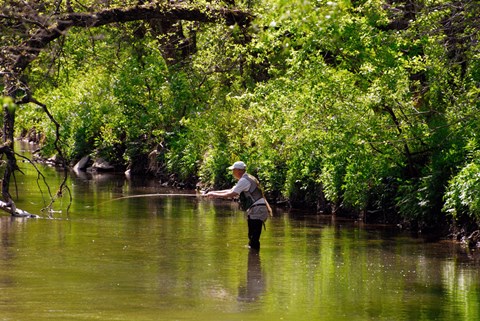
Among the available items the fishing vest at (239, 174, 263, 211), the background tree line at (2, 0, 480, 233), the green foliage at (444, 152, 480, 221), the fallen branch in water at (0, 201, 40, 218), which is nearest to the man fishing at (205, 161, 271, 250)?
the fishing vest at (239, 174, 263, 211)

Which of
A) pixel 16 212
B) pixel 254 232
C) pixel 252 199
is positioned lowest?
pixel 254 232

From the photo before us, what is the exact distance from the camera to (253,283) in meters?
13.8

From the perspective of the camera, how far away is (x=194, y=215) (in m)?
23.5

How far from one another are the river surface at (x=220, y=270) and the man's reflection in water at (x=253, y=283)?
26 millimetres

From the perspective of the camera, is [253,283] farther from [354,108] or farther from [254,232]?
[354,108]

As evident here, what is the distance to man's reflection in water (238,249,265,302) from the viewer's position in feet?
41.7

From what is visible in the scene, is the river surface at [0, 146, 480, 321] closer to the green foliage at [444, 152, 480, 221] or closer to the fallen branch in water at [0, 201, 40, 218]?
the fallen branch in water at [0, 201, 40, 218]

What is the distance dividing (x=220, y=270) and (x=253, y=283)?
1194 mm

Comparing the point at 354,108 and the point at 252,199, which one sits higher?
the point at 354,108

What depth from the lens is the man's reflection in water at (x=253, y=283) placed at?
12.7 meters

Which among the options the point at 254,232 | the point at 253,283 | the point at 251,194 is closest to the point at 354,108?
the point at 251,194

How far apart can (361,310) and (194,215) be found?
39.2 feet

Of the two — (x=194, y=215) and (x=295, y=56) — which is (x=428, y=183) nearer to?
(x=295, y=56)

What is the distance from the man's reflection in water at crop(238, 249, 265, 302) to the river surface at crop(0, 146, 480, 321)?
26mm
